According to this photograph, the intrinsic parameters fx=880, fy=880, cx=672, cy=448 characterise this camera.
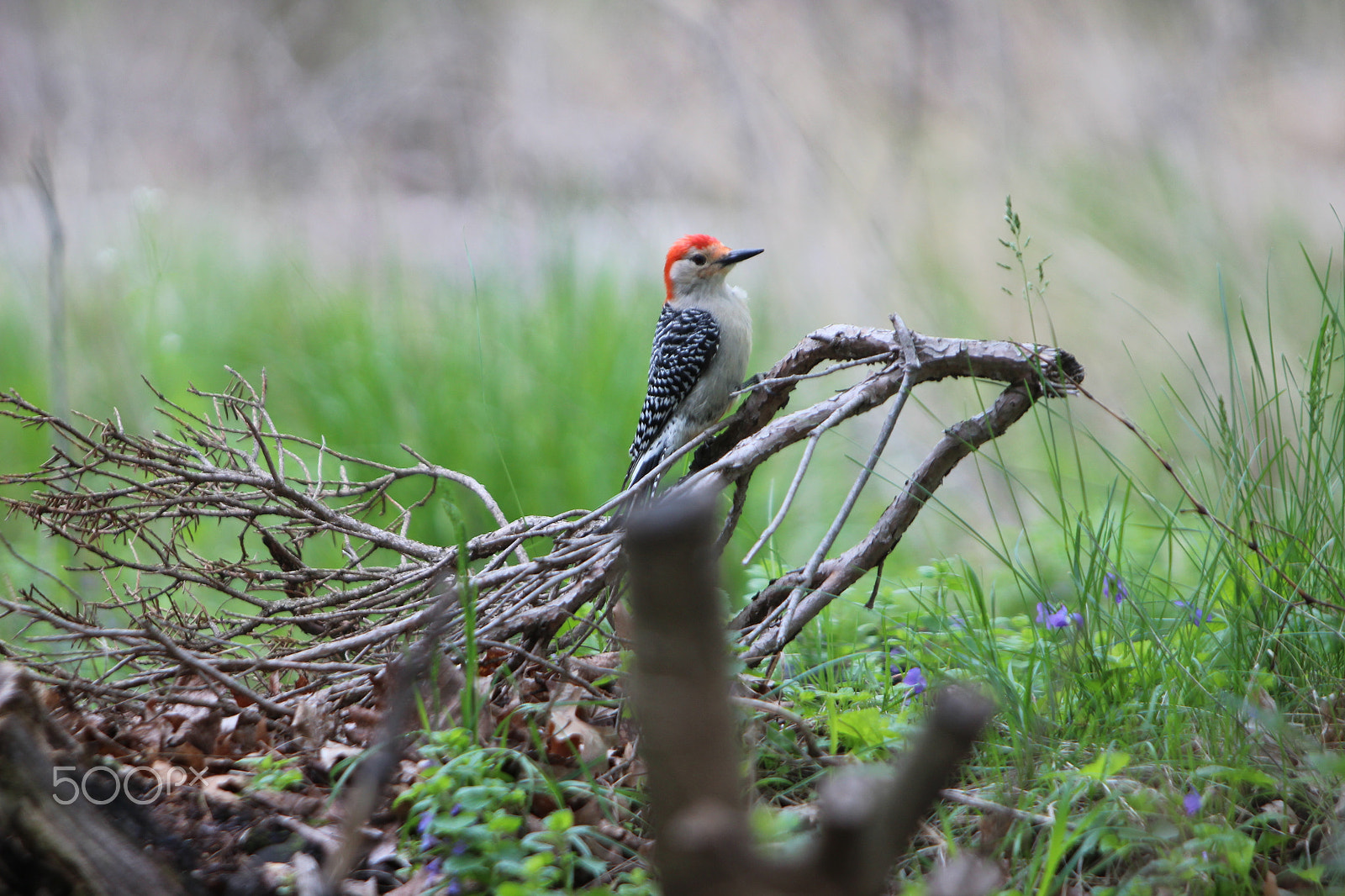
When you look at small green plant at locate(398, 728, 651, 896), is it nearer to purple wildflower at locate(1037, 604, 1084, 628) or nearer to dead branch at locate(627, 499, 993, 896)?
dead branch at locate(627, 499, 993, 896)

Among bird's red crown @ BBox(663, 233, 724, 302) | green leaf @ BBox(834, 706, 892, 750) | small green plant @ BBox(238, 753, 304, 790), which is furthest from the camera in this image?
bird's red crown @ BBox(663, 233, 724, 302)

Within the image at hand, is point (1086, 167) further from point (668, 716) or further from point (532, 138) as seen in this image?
point (668, 716)

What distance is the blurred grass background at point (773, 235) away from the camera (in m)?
4.23

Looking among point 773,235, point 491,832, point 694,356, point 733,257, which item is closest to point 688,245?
point 733,257

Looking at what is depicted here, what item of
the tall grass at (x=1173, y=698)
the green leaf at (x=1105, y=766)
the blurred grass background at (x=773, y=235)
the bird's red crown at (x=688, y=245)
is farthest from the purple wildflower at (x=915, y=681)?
the bird's red crown at (x=688, y=245)

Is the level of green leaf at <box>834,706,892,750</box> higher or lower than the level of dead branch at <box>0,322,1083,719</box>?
lower

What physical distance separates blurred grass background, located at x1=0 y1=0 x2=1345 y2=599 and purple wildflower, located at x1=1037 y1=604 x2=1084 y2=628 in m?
1.32

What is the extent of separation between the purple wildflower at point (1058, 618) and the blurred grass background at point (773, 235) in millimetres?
1321

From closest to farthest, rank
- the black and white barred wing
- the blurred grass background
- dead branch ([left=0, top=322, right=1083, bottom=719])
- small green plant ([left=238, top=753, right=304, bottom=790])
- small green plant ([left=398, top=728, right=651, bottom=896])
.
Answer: small green plant ([left=398, top=728, right=651, bottom=896]) → small green plant ([left=238, top=753, right=304, bottom=790]) → dead branch ([left=0, top=322, right=1083, bottom=719]) → the black and white barred wing → the blurred grass background

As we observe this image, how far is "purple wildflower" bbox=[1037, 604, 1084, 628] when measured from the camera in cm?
177

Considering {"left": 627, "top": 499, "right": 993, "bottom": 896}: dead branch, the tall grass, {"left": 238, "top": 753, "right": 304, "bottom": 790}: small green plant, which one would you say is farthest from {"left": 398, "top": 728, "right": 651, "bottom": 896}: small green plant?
the tall grass

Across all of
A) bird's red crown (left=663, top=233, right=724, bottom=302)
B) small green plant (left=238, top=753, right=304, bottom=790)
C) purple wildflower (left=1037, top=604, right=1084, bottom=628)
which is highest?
bird's red crown (left=663, top=233, right=724, bottom=302)

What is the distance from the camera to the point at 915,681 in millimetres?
1887

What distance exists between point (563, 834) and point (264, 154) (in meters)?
9.92
